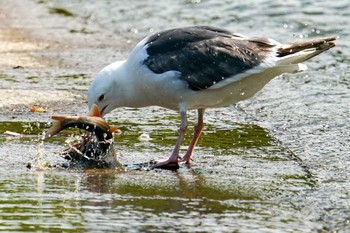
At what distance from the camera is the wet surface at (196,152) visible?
208 inches

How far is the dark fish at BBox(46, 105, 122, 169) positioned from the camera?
6.80 meters

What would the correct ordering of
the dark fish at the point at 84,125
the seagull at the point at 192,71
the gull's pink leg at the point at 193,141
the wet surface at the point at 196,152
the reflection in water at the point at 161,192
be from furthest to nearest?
the seagull at the point at 192,71
the gull's pink leg at the point at 193,141
the dark fish at the point at 84,125
the wet surface at the point at 196,152
the reflection in water at the point at 161,192

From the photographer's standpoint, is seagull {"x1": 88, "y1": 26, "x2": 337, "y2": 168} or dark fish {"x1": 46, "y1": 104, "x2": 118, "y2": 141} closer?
dark fish {"x1": 46, "y1": 104, "x2": 118, "y2": 141}

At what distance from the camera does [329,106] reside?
8.98 metres

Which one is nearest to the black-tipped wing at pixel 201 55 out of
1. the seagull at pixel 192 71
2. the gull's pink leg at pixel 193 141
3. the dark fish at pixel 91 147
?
the seagull at pixel 192 71

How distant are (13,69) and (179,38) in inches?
162

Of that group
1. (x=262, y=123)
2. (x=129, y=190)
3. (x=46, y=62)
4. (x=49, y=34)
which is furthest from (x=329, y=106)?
(x=49, y=34)

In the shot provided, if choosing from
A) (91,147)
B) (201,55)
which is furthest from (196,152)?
(91,147)

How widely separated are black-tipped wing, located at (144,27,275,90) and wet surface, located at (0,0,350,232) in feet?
1.98

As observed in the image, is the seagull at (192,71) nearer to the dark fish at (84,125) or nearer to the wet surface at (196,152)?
the wet surface at (196,152)

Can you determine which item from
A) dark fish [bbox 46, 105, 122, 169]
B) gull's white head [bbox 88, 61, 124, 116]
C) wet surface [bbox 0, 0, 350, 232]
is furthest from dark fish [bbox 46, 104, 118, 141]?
gull's white head [bbox 88, 61, 124, 116]

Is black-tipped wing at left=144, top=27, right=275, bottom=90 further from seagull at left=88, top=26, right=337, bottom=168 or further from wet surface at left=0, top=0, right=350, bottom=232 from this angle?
wet surface at left=0, top=0, right=350, bottom=232

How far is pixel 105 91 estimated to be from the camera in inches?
292

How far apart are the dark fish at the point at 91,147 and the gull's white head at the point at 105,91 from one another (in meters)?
0.52
